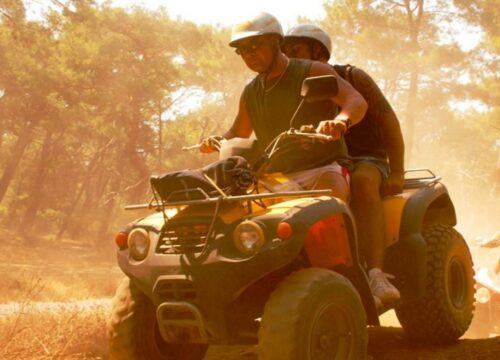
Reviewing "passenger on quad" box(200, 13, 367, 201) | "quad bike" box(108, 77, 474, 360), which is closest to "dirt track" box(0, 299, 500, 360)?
"quad bike" box(108, 77, 474, 360)

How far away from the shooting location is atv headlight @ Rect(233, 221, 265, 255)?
369 centimetres

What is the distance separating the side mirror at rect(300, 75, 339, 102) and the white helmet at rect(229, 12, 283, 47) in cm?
62

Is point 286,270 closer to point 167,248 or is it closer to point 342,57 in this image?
point 167,248

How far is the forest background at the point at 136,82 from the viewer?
23.9m

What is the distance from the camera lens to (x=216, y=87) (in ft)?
105

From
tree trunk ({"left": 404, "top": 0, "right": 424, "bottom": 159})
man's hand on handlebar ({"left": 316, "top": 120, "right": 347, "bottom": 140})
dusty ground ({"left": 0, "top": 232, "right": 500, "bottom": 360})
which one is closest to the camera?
man's hand on handlebar ({"left": 316, "top": 120, "right": 347, "bottom": 140})

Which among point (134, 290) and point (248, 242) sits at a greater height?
point (248, 242)

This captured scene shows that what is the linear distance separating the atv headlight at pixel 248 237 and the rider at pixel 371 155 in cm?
114

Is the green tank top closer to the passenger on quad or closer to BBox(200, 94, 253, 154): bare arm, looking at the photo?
the passenger on quad

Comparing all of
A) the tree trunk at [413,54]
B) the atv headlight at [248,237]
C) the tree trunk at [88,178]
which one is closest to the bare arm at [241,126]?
the atv headlight at [248,237]

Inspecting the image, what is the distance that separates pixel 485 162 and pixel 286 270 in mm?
43731

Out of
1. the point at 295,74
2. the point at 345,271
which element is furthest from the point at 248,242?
the point at 295,74

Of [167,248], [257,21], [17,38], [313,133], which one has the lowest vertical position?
[167,248]

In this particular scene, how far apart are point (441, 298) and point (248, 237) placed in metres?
2.52
